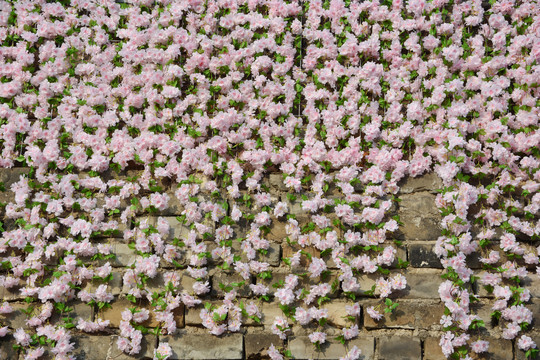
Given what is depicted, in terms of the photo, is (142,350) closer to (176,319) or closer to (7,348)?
(176,319)

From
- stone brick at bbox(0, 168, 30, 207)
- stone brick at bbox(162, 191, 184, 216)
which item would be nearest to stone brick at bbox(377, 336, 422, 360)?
stone brick at bbox(162, 191, 184, 216)

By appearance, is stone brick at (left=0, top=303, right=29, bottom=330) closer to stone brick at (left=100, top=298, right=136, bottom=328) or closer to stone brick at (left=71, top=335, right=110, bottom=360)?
stone brick at (left=71, top=335, right=110, bottom=360)

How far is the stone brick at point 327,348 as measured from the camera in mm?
3252

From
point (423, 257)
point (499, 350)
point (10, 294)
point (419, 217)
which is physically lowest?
point (499, 350)

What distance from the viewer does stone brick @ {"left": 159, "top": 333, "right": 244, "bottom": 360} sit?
3.26 metres

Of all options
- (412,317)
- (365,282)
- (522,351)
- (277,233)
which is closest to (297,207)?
(277,233)

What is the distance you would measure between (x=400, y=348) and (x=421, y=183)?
1.19 m

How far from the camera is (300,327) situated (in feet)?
10.9

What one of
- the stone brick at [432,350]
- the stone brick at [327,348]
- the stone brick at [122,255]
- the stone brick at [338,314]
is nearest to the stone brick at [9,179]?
the stone brick at [122,255]

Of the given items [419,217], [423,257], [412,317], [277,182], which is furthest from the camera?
[277,182]

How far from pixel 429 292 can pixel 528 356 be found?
0.73 m

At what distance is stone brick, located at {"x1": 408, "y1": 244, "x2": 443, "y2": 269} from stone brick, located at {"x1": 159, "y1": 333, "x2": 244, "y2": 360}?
133cm

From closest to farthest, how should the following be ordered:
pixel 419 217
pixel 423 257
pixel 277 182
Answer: pixel 423 257 < pixel 419 217 < pixel 277 182

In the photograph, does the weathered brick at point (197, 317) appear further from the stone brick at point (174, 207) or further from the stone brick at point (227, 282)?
the stone brick at point (174, 207)
